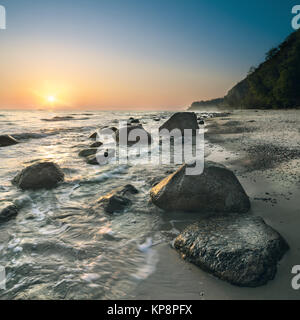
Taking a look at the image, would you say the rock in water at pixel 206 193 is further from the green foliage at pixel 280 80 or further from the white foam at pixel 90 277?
the green foliage at pixel 280 80

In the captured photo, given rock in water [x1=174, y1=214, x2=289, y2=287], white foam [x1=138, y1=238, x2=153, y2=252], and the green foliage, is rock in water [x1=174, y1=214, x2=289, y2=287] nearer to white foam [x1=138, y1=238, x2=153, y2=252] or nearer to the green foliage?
white foam [x1=138, y1=238, x2=153, y2=252]

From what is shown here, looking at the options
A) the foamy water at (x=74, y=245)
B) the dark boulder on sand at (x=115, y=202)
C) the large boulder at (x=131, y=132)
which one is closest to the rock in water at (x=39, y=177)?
the foamy water at (x=74, y=245)

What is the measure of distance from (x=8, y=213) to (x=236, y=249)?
10.8 feet

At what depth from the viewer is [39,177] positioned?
469 centimetres

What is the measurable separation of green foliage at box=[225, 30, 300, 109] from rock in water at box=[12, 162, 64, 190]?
44617 mm

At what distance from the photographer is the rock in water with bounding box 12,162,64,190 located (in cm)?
461

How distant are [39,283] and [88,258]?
0.52m

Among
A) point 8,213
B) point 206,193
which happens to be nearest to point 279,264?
point 206,193

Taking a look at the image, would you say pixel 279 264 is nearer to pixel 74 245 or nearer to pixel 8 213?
pixel 74 245

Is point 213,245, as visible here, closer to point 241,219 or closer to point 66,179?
point 241,219

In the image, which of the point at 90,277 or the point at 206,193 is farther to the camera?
the point at 206,193

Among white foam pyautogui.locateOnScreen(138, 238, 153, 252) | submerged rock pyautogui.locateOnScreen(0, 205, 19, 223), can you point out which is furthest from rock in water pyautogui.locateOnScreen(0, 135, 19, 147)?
white foam pyautogui.locateOnScreen(138, 238, 153, 252)
